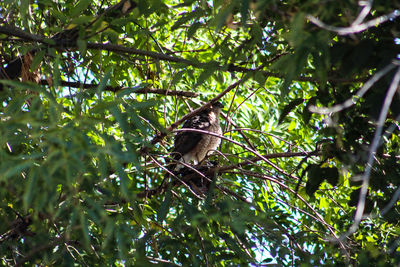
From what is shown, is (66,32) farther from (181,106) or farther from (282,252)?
(181,106)

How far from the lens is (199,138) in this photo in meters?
5.94

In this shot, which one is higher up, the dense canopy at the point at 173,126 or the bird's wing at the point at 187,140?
the bird's wing at the point at 187,140

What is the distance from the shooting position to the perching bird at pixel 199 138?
19.0 feet

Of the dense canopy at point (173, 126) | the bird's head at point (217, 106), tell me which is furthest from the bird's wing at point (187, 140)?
the dense canopy at point (173, 126)

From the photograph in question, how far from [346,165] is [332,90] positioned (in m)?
0.54

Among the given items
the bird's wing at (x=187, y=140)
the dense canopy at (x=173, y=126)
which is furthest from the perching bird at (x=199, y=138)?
the dense canopy at (x=173, y=126)

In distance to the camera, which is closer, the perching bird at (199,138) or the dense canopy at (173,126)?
the dense canopy at (173,126)

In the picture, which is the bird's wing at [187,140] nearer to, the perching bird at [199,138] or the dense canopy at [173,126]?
the perching bird at [199,138]

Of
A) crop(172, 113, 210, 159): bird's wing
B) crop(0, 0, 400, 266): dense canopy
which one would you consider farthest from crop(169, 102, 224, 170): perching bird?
crop(0, 0, 400, 266): dense canopy

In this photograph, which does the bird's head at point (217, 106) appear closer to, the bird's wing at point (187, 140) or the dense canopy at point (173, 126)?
the bird's wing at point (187, 140)

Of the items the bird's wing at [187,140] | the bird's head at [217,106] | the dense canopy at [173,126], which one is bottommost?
the dense canopy at [173,126]

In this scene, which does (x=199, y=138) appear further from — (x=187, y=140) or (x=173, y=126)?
(x=173, y=126)

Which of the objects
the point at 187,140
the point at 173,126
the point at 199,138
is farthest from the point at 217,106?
Result: the point at 173,126

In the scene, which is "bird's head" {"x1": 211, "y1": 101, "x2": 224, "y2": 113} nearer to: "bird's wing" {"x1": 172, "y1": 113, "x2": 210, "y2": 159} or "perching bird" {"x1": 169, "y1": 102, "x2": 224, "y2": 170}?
"perching bird" {"x1": 169, "y1": 102, "x2": 224, "y2": 170}
